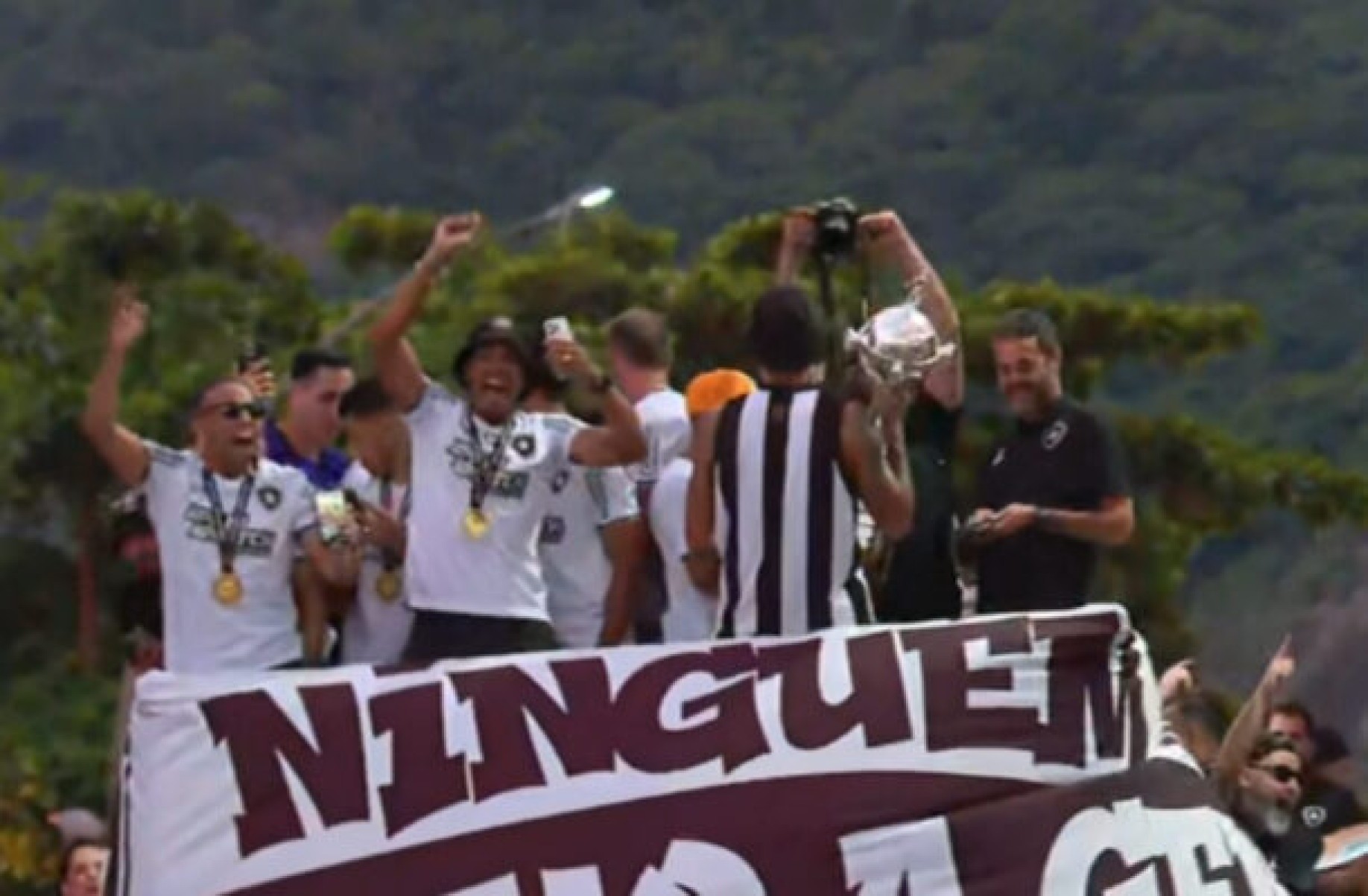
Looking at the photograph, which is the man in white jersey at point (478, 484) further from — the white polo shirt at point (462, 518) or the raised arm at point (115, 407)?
the raised arm at point (115, 407)

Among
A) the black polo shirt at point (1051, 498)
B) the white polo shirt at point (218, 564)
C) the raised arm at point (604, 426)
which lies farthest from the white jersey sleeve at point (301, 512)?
the black polo shirt at point (1051, 498)

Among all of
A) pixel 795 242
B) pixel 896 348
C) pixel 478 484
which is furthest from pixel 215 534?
pixel 896 348

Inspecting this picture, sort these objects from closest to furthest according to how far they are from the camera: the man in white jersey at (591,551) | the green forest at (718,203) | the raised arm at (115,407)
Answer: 1. the raised arm at (115,407)
2. the man in white jersey at (591,551)
3. the green forest at (718,203)

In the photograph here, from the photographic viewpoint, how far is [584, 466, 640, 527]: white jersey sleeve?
10.5 metres

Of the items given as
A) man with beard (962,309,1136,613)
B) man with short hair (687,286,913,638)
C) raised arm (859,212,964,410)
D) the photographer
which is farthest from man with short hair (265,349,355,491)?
man with short hair (687,286,913,638)

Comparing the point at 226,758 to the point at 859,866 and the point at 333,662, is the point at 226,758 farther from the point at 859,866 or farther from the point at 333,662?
the point at 333,662

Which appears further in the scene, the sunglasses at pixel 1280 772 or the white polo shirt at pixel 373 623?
the white polo shirt at pixel 373 623

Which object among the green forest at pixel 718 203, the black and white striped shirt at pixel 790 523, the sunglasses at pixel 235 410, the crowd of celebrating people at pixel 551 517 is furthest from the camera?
the green forest at pixel 718 203

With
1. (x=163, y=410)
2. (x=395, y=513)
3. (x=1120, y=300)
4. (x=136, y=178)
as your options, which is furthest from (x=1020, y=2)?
(x=395, y=513)

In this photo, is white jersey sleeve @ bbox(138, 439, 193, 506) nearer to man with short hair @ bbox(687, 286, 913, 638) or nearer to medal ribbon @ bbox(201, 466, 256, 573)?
medal ribbon @ bbox(201, 466, 256, 573)

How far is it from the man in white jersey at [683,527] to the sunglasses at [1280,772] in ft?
4.16

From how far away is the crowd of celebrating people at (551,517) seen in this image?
934cm

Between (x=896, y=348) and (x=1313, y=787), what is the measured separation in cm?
250

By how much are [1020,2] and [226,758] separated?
57213 mm
